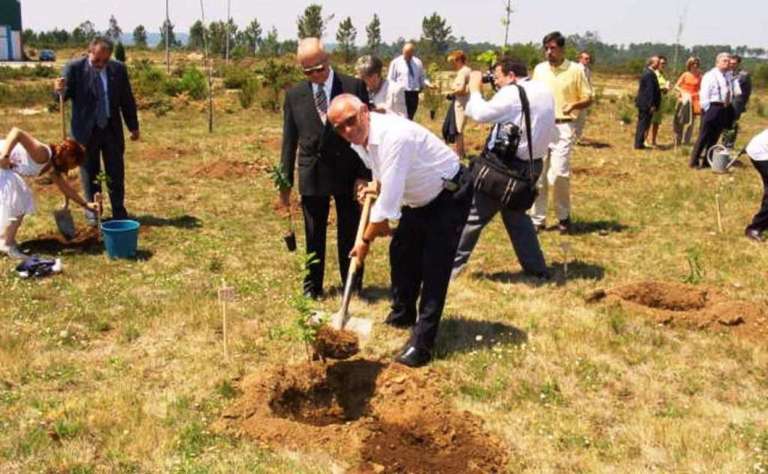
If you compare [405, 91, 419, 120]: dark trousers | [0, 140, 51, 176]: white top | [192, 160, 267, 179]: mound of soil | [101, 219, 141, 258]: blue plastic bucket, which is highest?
[405, 91, 419, 120]: dark trousers

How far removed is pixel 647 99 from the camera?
12.9 metres

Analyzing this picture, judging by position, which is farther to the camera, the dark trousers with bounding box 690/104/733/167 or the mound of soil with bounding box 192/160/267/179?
the dark trousers with bounding box 690/104/733/167

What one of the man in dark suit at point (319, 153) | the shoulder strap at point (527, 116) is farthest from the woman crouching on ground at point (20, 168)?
the shoulder strap at point (527, 116)

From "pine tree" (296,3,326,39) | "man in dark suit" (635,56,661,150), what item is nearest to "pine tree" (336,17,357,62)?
"pine tree" (296,3,326,39)

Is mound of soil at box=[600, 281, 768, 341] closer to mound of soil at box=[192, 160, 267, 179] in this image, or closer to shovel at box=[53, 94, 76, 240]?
shovel at box=[53, 94, 76, 240]

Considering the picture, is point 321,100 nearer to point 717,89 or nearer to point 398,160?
point 398,160

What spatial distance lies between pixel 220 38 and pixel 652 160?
123 ft

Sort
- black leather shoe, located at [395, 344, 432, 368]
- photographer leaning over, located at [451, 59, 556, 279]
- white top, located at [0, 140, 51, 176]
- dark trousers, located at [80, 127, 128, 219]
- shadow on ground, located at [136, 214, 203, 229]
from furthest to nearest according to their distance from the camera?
shadow on ground, located at [136, 214, 203, 229] < dark trousers, located at [80, 127, 128, 219] < white top, located at [0, 140, 51, 176] < photographer leaning over, located at [451, 59, 556, 279] < black leather shoe, located at [395, 344, 432, 368]

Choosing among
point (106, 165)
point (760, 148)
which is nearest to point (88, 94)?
point (106, 165)

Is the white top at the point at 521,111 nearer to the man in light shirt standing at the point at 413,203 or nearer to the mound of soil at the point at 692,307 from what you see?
the man in light shirt standing at the point at 413,203

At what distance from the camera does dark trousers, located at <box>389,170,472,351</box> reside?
4.44m

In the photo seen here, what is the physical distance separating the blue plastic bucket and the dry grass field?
0.12m

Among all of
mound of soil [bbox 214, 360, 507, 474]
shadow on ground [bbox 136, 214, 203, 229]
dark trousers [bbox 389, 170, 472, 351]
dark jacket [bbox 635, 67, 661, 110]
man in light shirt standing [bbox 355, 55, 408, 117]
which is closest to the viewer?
mound of soil [bbox 214, 360, 507, 474]

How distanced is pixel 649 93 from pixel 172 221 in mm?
8999
